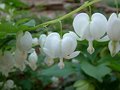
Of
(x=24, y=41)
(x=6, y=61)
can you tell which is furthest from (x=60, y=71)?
(x=24, y=41)

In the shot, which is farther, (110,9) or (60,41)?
(110,9)

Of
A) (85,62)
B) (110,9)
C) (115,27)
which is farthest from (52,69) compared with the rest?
(110,9)

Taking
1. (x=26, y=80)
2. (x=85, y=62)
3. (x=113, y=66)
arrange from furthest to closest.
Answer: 1. (x=26, y=80)
2. (x=85, y=62)
3. (x=113, y=66)

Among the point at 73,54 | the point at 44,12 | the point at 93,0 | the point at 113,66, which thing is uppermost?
the point at 93,0

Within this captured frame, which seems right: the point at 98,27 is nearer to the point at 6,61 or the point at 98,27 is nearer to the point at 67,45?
the point at 67,45

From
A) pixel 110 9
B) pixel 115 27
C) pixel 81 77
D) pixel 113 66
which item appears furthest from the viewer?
pixel 110 9

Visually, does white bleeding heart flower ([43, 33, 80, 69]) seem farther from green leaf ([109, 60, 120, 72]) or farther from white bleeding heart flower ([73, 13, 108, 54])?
green leaf ([109, 60, 120, 72])

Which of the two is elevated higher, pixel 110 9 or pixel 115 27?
pixel 115 27

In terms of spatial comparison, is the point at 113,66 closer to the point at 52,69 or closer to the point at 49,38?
the point at 52,69

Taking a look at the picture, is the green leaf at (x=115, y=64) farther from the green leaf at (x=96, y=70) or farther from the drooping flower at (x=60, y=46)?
the drooping flower at (x=60, y=46)
